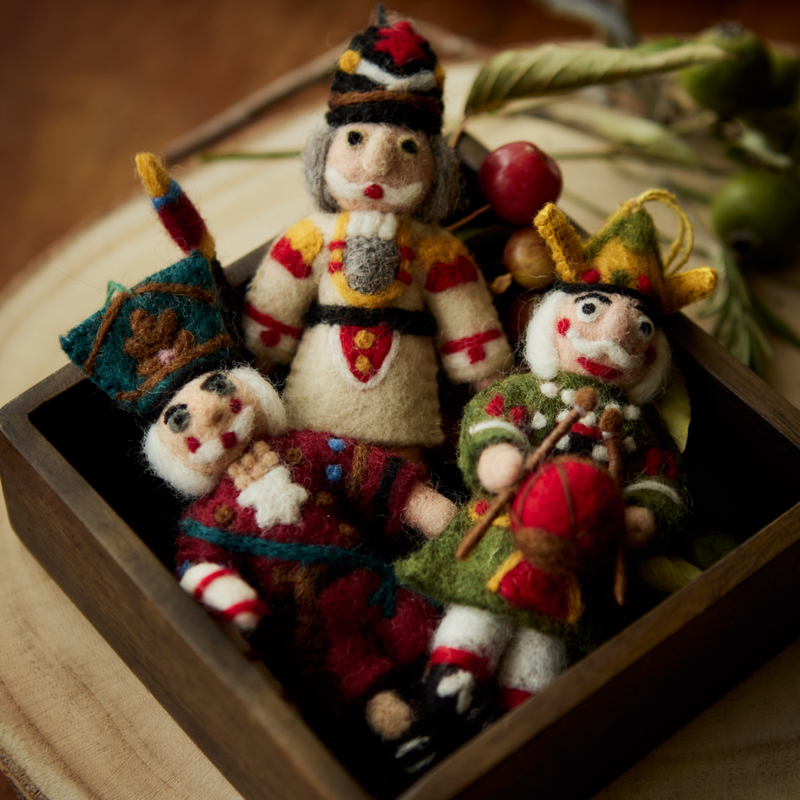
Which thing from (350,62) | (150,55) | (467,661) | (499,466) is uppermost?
(150,55)

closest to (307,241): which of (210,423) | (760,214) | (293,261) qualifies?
(293,261)

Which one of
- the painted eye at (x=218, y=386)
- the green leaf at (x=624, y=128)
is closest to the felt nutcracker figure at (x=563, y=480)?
the painted eye at (x=218, y=386)

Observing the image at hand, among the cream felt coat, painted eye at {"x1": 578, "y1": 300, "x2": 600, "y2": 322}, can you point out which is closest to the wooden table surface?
the cream felt coat

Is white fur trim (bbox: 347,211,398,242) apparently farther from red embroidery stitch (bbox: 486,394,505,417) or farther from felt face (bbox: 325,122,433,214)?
red embroidery stitch (bbox: 486,394,505,417)

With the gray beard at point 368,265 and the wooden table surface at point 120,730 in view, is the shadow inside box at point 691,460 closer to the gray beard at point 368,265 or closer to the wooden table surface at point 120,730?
the wooden table surface at point 120,730

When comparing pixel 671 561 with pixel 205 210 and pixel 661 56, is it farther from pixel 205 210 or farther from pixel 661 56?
pixel 205 210

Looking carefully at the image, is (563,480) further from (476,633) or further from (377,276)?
(377,276)
